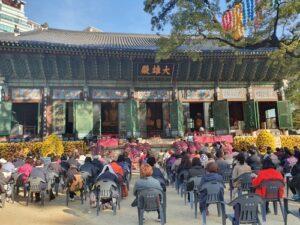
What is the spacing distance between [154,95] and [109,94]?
282cm

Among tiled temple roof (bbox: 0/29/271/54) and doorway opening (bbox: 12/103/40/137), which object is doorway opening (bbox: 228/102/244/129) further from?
doorway opening (bbox: 12/103/40/137)

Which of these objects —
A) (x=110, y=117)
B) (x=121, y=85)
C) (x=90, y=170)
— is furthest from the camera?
(x=110, y=117)

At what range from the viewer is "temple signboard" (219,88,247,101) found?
861 inches

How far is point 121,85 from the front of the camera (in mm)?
20625

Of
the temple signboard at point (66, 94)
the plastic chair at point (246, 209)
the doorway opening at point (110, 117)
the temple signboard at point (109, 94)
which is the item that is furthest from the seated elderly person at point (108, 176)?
the doorway opening at point (110, 117)

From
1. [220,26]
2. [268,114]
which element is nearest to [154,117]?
[268,114]

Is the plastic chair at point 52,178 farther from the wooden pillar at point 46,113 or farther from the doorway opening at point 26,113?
the doorway opening at point 26,113

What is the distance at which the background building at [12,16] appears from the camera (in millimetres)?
62938

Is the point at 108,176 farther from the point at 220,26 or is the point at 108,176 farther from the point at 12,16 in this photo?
the point at 12,16

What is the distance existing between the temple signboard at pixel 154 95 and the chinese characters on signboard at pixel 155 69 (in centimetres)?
108

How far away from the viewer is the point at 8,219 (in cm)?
748

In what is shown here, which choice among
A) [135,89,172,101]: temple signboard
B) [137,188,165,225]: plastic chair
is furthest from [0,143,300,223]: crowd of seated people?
[135,89,172,101]: temple signboard

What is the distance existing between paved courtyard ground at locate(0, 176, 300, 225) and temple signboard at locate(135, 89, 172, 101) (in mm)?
12145

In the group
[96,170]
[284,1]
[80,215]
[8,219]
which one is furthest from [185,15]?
[8,219]
